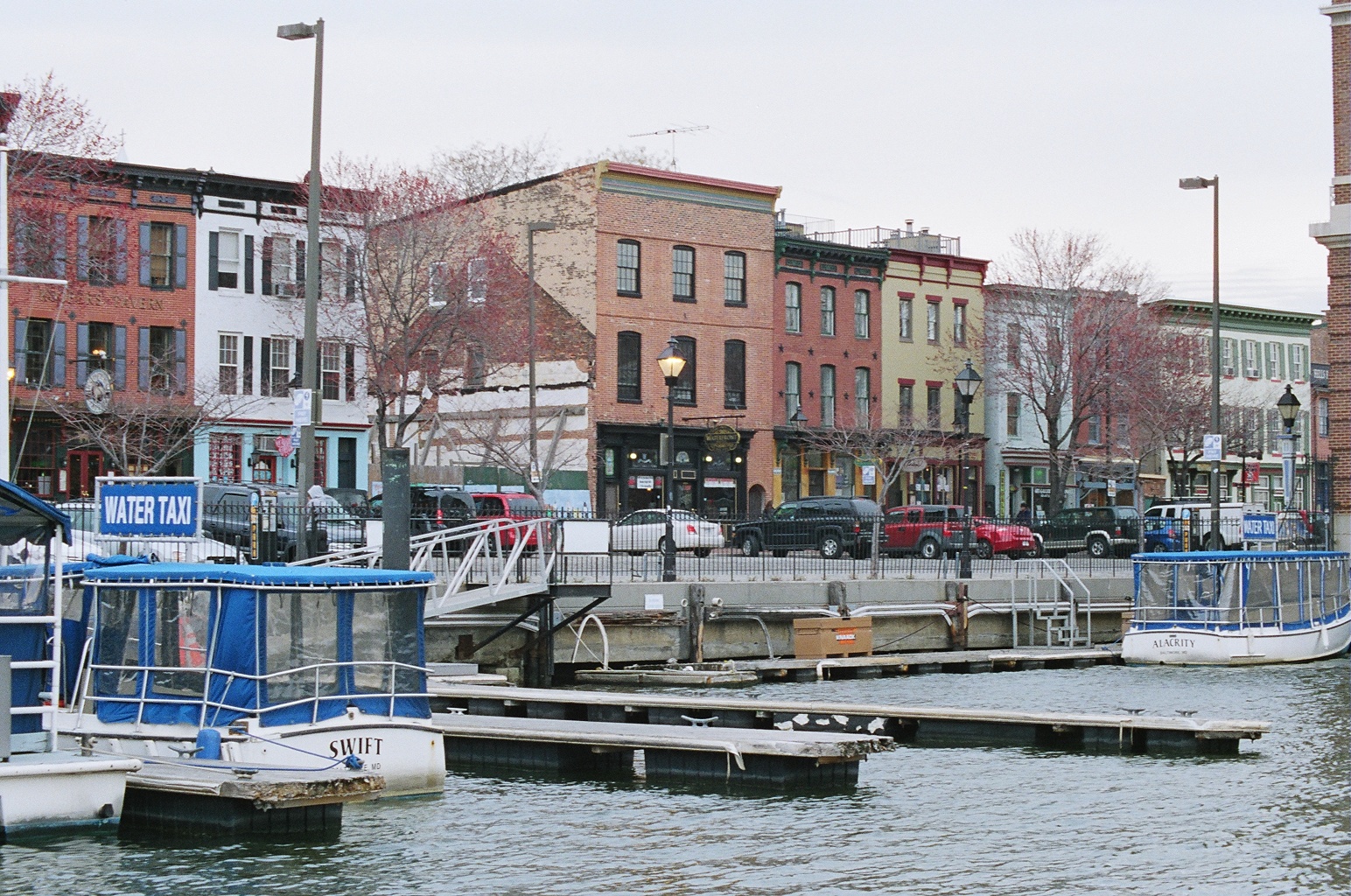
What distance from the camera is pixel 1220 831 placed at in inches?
729

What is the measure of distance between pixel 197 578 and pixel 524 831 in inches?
164

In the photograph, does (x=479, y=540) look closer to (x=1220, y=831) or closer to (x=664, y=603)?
(x=664, y=603)

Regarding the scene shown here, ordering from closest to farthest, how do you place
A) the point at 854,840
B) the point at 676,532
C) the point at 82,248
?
1. the point at 854,840
2. the point at 676,532
3. the point at 82,248

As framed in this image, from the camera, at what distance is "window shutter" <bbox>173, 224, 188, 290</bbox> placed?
185 feet

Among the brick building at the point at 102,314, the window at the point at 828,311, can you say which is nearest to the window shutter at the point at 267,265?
the brick building at the point at 102,314

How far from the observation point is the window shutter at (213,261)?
56938 mm

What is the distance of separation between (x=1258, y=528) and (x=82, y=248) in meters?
31.3

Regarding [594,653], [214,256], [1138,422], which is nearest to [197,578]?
[594,653]

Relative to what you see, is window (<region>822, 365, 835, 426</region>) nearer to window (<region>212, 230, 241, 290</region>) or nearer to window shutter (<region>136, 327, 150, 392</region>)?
window (<region>212, 230, 241, 290</region>)

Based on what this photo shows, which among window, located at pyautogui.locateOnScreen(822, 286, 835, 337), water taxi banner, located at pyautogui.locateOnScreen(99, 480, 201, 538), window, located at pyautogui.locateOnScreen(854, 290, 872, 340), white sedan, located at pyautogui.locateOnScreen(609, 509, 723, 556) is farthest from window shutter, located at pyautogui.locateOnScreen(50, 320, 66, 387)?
water taxi banner, located at pyautogui.locateOnScreen(99, 480, 201, 538)

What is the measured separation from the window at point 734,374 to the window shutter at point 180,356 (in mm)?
19068

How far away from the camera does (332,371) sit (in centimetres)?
5997

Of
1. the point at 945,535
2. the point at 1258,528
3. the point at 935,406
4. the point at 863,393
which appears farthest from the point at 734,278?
the point at 1258,528

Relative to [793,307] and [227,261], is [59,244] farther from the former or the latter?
[793,307]
